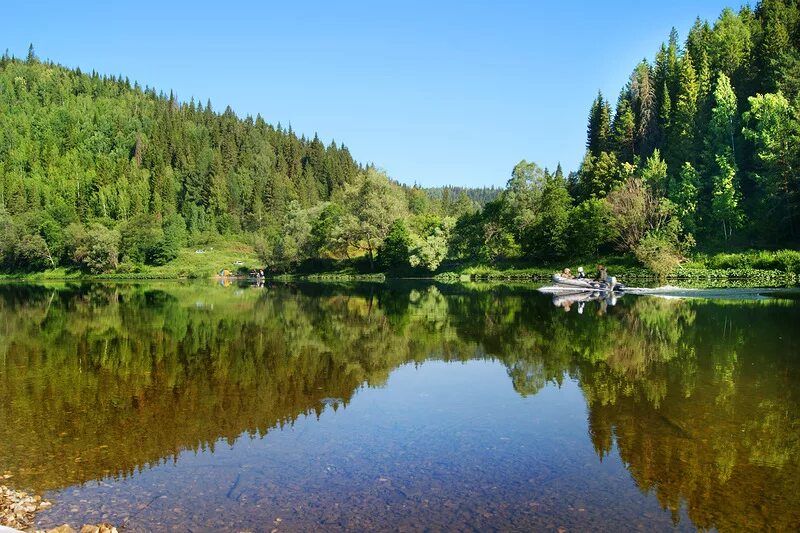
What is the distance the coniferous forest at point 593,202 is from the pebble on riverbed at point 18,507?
6378cm

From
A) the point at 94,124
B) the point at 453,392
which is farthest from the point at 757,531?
the point at 94,124

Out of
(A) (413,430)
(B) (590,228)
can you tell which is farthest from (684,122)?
(A) (413,430)

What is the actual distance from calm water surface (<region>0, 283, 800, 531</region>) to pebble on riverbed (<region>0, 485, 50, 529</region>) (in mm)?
224

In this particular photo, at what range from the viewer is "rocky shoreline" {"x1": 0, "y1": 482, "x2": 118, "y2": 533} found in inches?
281

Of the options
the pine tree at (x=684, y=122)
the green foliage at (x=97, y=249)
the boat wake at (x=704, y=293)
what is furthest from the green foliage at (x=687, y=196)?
the green foliage at (x=97, y=249)

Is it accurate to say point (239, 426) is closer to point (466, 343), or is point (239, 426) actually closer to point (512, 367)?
point (512, 367)

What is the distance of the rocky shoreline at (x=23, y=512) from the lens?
7.12 metres

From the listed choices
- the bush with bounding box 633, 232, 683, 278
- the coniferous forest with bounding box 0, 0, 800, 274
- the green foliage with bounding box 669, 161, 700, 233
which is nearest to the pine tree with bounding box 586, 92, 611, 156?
the coniferous forest with bounding box 0, 0, 800, 274

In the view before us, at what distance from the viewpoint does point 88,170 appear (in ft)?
531

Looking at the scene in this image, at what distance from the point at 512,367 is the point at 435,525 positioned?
10.8 meters

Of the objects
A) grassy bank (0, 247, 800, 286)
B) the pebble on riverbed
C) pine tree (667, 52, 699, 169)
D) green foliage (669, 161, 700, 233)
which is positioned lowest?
the pebble on riverbed

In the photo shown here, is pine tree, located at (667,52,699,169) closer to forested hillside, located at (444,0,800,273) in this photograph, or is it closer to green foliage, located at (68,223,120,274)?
forested hillside, located at (444,0,800,273)

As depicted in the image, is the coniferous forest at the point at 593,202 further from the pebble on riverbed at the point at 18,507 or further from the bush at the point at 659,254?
the pebble on riverbed at the point at 18,507

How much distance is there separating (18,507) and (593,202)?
244ft
